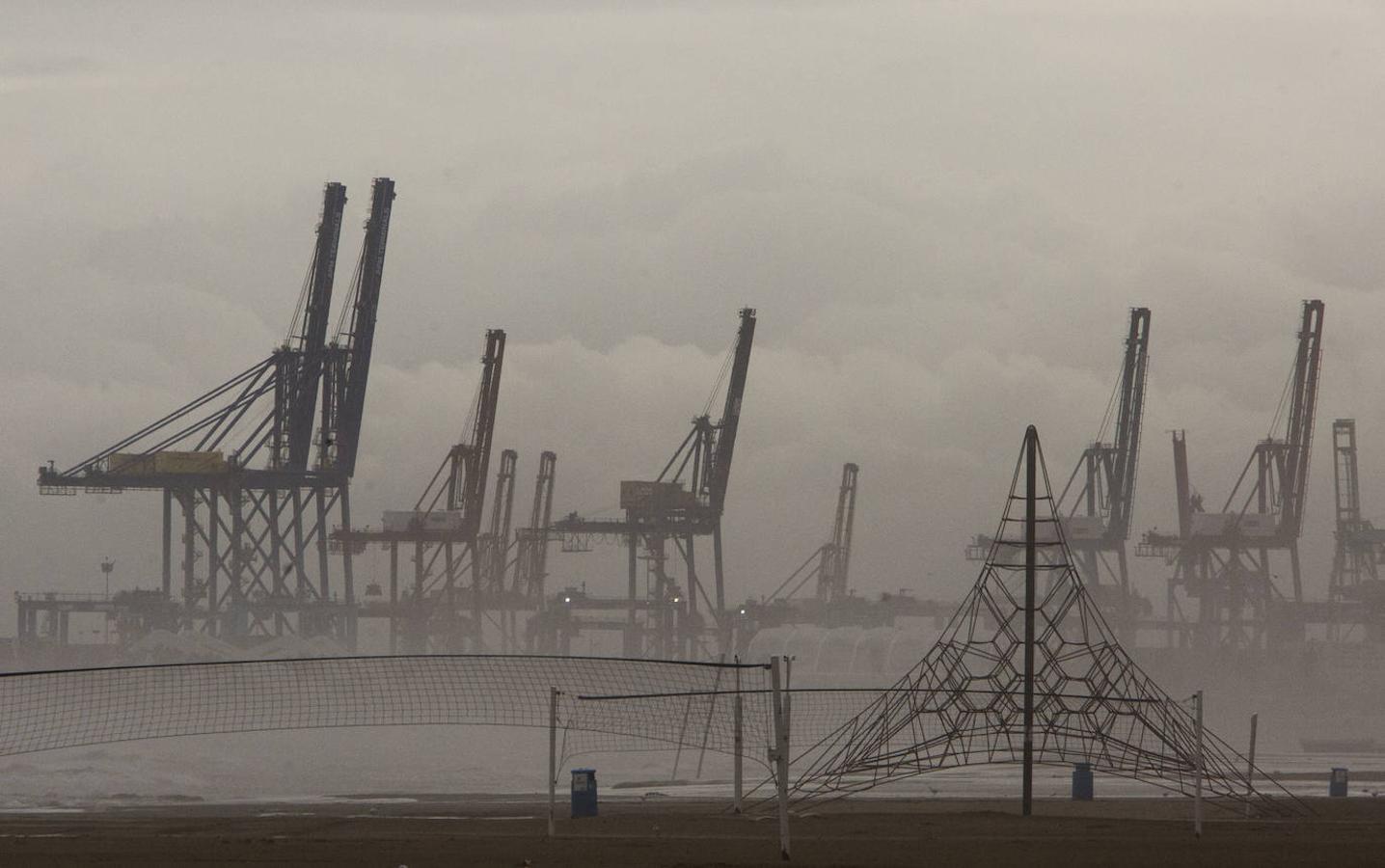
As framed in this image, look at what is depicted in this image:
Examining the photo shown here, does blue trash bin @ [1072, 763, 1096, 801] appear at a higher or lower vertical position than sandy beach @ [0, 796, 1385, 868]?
lower

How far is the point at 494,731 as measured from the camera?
77875 millimetres

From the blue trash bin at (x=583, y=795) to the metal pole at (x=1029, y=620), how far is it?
526 cm

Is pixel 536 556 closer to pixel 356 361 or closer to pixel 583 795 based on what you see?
pixel 356 361

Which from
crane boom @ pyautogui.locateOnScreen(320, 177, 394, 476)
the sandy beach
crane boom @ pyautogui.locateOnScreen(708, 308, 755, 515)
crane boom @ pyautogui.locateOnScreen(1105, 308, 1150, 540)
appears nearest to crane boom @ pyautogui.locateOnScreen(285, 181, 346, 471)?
crane boom @ pyautogui.locateOnScreen(320, 177, 394, 476)

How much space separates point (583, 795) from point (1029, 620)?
5.89 m

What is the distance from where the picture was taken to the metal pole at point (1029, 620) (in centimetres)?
1938

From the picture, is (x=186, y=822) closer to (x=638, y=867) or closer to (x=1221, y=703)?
(x=638, y=867)

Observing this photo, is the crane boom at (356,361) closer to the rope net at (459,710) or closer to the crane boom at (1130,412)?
the rope net at (459,710)

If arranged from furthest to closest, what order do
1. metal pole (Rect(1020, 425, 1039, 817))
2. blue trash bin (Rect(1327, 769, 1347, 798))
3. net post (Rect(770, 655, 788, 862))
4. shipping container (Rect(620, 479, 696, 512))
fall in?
shipping container (Rect(620, 479, 696, 512)), blue trash bin (Rect(1327, 769, 1347, 798)), metal pole (Rect(1020, 425, 1039, 817)), net post (Rect(770, 655, 788, 862))

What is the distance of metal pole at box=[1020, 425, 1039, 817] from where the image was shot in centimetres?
1938

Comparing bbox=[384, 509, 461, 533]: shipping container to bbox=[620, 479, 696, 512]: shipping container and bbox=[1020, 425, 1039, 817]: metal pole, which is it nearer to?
bbox=[620, 479, 696, 512]: shipping container

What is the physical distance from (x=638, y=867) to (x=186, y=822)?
836cm

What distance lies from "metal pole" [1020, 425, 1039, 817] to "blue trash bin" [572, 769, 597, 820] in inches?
207

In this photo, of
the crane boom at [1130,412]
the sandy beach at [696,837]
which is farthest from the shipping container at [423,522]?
the sandy beach at [696,837]
